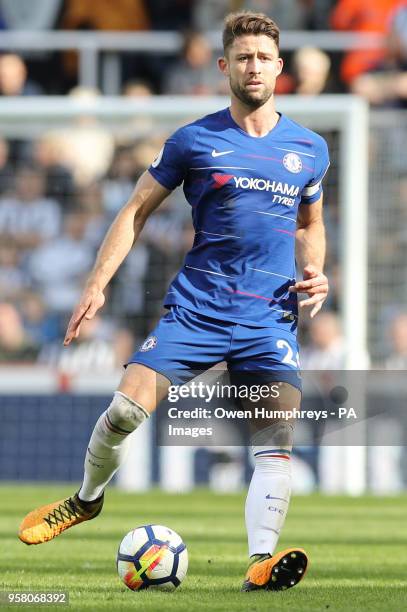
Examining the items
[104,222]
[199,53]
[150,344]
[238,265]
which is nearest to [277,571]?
[150,344]

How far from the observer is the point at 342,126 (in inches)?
535

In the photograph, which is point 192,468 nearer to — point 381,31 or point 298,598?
point 381,31

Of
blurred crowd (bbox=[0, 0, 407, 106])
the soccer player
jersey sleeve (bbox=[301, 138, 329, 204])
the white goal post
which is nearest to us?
the soccer player

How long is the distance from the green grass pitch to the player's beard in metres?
2.10

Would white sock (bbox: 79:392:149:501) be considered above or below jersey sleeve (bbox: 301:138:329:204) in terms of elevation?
below

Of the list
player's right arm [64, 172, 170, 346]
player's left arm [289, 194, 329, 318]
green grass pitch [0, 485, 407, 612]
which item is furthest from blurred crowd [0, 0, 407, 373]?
player's right arm [64, 172, 170, 346]

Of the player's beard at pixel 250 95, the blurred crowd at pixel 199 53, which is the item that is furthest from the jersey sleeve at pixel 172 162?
the blurred crowd at pixel 199 53

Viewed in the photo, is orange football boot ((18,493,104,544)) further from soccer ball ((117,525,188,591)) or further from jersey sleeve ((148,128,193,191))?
jersey sleeve ((148,128,193,191))

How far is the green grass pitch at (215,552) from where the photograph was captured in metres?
5.77

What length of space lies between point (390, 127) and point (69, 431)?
14.2 ft

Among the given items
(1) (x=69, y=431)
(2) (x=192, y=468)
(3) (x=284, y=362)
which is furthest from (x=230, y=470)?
(3) (x=284, y=362)

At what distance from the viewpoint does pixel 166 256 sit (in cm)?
1380

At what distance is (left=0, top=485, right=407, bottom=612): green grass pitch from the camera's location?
5.77 metres

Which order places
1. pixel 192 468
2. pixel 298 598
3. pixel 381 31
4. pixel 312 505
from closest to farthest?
1. pixel 298 598
2. pixel 312 505
3. pixel 192 468
4. pixel 381 31
